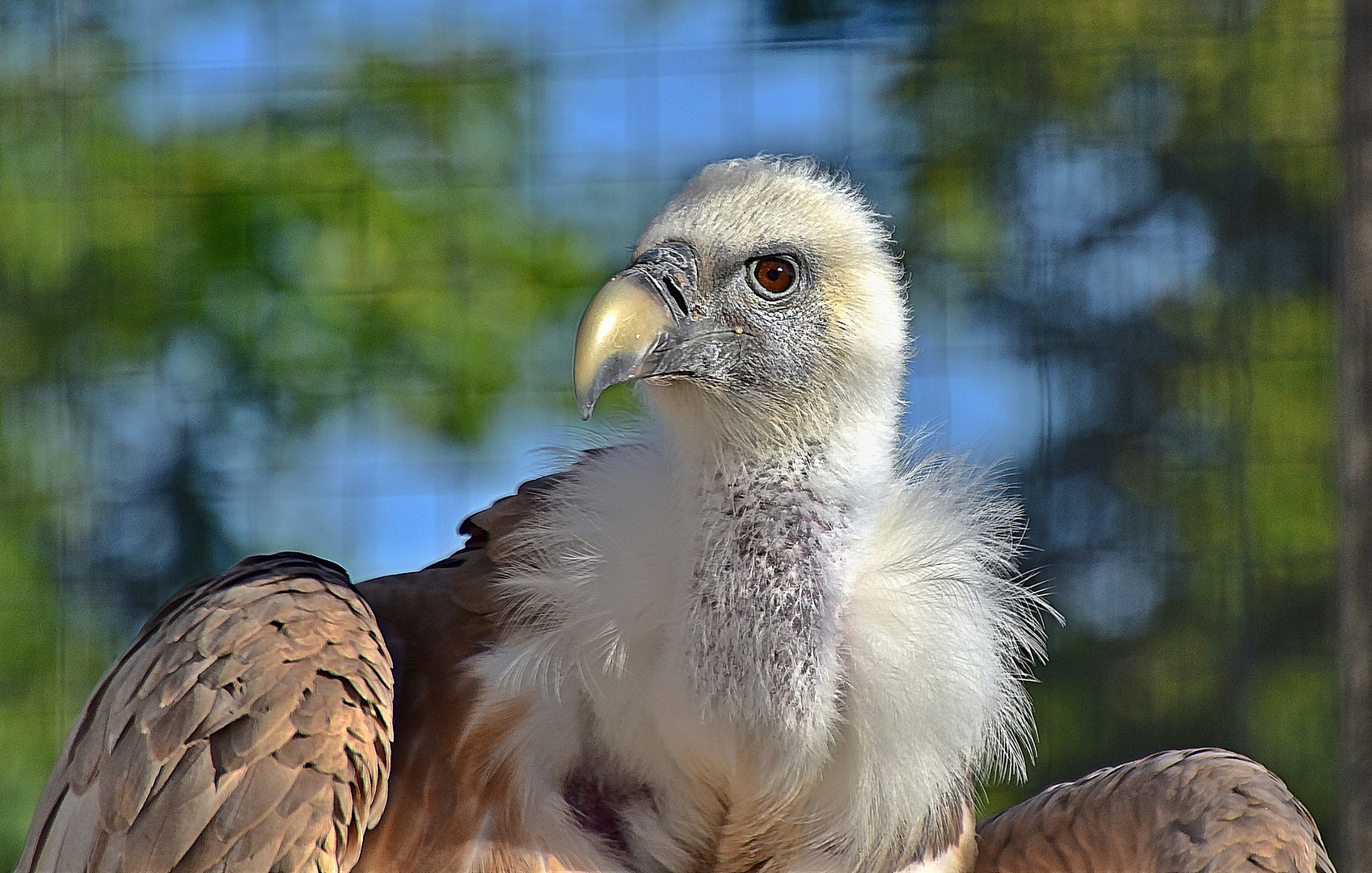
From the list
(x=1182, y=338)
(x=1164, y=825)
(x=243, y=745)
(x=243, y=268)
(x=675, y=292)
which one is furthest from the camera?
(x=243, y=268)

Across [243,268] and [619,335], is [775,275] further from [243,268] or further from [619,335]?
[243,268]

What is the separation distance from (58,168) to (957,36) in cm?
225

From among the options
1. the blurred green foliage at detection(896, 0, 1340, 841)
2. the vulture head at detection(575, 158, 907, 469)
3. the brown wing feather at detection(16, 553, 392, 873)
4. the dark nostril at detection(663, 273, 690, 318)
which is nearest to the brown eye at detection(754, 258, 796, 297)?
the vulture head at detection(575, 158, 907, 469)

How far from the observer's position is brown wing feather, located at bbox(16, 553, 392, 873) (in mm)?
1699

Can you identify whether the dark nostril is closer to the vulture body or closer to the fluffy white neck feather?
the vulture body

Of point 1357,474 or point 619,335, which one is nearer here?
point 619,335

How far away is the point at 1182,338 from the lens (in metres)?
3.36

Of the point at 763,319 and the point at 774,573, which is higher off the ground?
the point at 763,319

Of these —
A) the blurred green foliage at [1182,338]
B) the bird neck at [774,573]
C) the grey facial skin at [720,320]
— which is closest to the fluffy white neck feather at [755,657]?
the bird neck at [774,573]

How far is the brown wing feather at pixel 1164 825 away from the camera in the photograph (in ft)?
6.74

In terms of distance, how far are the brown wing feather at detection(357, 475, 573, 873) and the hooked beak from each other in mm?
333

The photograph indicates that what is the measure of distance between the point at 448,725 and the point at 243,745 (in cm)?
30

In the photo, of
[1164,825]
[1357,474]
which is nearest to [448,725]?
[1164,825]

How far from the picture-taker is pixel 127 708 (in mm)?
1874
